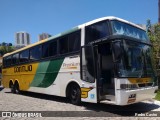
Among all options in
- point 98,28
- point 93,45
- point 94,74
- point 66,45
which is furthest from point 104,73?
point 66,45

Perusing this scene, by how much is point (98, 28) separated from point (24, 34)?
→ 111227 mm

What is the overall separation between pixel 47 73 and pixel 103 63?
4462 mm

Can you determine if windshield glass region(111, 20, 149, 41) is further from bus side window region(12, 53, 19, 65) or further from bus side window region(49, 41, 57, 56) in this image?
bus side window region(12, 53, 19, 65)

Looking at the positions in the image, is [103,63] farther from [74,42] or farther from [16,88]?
[16,88]

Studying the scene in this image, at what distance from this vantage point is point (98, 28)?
997 centimetres

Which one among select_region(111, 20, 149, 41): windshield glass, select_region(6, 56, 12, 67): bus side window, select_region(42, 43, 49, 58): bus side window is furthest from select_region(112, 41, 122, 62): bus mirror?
select_region(6, 56, 12, 67): bus side window

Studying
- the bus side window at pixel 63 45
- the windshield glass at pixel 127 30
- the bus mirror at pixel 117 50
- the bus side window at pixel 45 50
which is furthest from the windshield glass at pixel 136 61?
the bus side window at pixel 45 50

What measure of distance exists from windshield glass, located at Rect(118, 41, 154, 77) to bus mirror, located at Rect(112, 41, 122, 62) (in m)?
0.20

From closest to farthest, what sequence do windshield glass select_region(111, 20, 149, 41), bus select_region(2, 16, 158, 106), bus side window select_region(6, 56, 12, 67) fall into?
bus select_region(2, 16, 158, 106), windshield glass select_region(111, 20, 149, 41), bus side window select_region(6, 56, 12, 67)

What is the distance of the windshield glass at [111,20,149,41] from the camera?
31.1ft

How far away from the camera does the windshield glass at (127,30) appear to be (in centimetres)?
948

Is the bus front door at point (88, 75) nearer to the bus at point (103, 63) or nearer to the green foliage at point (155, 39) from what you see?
the bus at point (103, 63)

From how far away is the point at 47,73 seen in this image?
13586mm

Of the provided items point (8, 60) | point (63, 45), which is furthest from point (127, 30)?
point (8, 60)
